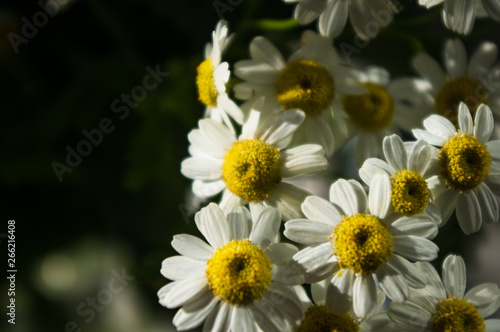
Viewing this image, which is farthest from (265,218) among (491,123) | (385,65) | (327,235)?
(385,65)

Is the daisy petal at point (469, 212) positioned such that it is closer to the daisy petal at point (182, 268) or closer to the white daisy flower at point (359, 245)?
the white daisy flower at point (359, 245)

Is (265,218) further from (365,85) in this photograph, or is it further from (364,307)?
(365,85)

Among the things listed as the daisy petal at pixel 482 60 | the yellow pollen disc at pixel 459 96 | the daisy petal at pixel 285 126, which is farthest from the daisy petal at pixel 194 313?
the daisy petal at pixel 482 60

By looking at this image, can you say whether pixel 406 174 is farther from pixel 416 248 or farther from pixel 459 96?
pixel 459 96

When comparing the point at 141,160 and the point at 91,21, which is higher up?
the point at 91,21

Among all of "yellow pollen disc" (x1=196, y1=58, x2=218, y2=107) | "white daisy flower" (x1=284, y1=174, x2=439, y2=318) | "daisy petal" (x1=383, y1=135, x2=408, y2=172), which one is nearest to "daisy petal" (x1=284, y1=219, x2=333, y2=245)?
"white daisy flower" (x1=284, y1=174, x2=439, y2=318)

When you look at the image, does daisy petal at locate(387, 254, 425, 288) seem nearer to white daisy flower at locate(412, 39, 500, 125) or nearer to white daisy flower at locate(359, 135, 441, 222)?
white daisy flower at locate(359, 135, 441, 222)
